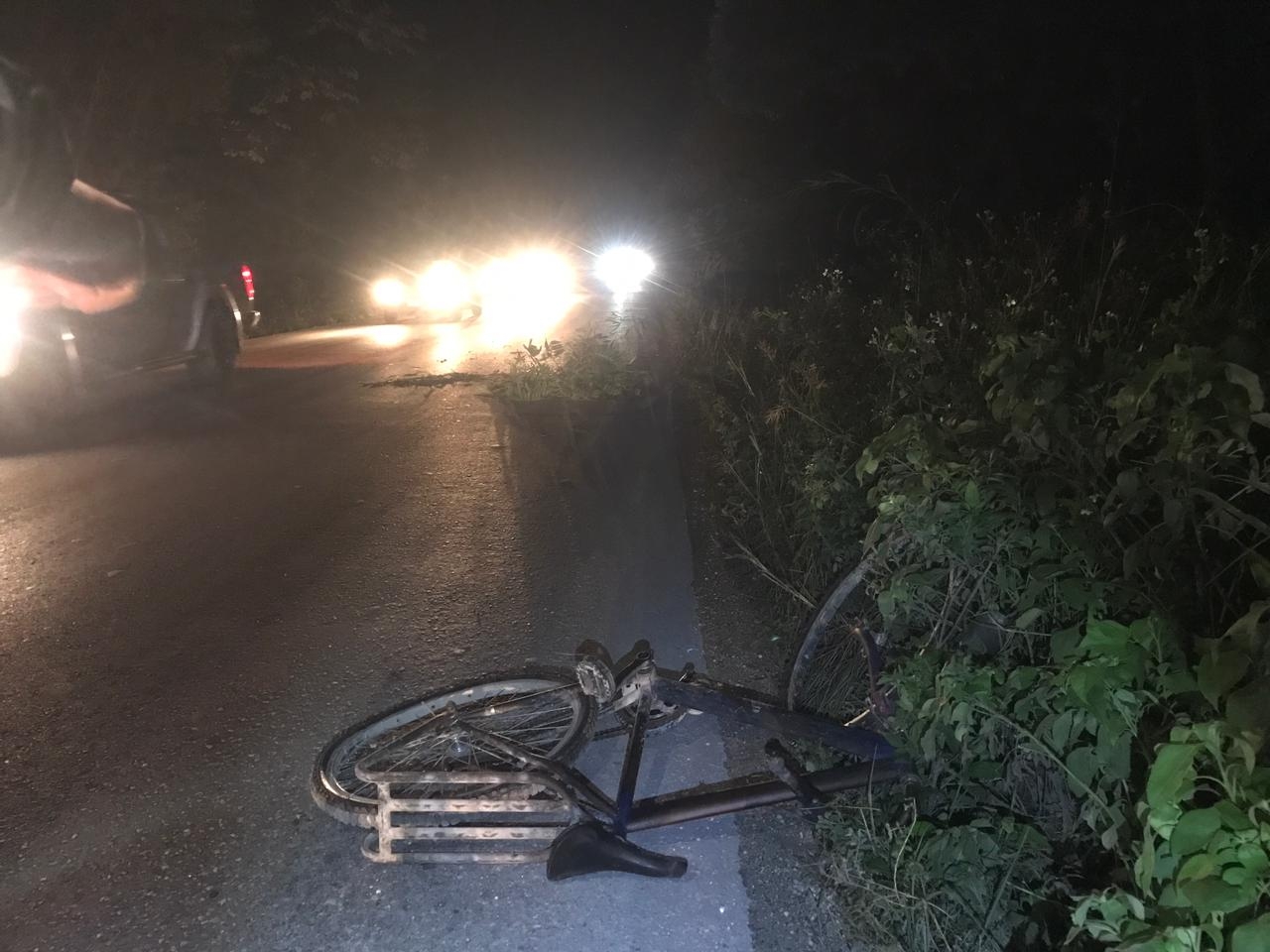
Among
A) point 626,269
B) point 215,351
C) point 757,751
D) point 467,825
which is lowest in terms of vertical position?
point 757,751

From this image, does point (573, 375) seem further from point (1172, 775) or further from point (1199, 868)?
point (1199, 868)

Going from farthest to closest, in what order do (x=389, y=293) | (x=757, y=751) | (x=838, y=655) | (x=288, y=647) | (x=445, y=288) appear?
(x=389, y=293) < (x=445, y=288) < (x=288, y=647) < (x=838, y=655) < (x=757, y=751)

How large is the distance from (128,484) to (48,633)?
9.91 feet

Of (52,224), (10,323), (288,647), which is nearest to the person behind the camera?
(288,647)

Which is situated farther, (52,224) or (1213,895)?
(52,224)

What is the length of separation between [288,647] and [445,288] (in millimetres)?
18294

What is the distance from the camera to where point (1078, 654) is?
239cm

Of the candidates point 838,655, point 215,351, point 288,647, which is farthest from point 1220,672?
point 215,351

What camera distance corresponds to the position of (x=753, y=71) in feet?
48.9

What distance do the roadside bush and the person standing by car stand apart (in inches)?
372

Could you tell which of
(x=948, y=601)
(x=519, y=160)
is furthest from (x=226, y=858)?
(x=519, y=160)

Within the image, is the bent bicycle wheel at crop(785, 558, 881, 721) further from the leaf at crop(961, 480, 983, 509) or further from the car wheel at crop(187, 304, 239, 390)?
the car wheel at crop(187, 304, 239, 390)

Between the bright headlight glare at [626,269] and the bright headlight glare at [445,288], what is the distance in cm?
554

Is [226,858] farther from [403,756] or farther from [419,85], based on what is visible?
[419,85]
